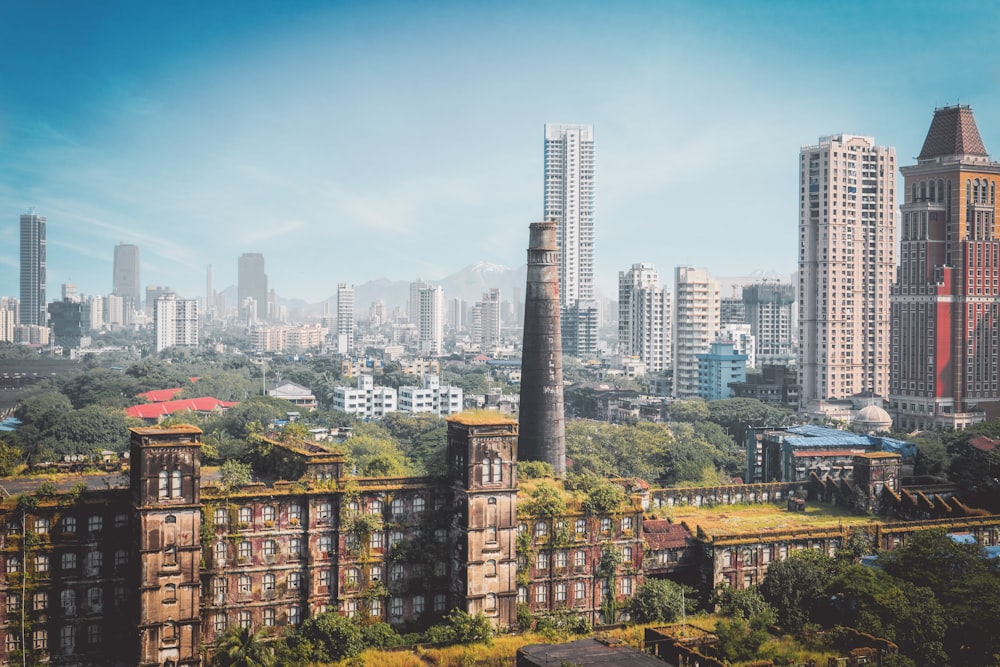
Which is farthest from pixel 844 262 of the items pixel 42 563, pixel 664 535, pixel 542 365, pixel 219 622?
pixel 42 563

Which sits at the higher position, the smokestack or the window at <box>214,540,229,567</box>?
the smokestack

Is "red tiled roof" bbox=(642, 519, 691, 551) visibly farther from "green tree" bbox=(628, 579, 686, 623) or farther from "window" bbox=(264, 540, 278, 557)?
"window" bbox=(264, 540, 278, 557)

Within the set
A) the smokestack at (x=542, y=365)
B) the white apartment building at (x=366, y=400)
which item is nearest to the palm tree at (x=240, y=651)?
the smokestack at (x=542, y=365)

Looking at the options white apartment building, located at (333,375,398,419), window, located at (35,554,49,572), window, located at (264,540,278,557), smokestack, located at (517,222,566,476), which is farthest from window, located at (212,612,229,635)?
white apartment building, located at (333,375,398,419)

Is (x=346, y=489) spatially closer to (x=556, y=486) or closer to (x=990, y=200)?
(x=556, y=486)

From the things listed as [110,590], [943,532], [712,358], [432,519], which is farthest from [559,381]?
[712,358]

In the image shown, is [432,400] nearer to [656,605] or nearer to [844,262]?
[844,262]

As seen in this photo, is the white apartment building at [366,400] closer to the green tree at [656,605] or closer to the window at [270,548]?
the green tree at [656,605]
